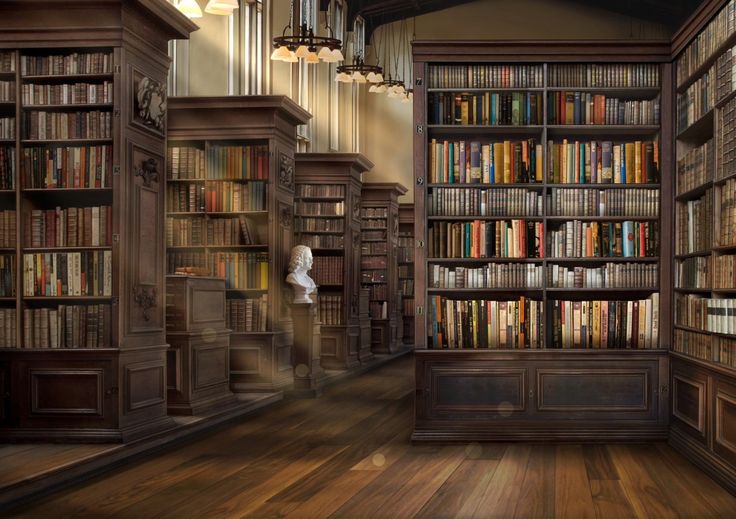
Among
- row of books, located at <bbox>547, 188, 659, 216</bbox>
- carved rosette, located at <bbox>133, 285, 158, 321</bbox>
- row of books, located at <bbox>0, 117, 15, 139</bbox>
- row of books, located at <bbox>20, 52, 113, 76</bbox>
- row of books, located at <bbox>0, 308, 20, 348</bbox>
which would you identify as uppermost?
row of books, located at <bbox>20, 52, 113, 76</bbox>

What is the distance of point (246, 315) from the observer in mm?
9727

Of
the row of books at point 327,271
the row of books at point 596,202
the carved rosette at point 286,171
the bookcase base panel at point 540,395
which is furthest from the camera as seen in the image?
the row of books at point 327,271

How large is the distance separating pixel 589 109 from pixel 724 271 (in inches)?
76.3

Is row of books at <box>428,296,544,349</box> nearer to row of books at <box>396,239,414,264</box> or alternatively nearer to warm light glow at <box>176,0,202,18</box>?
warm light glow at <box>176,0,202,18</box>

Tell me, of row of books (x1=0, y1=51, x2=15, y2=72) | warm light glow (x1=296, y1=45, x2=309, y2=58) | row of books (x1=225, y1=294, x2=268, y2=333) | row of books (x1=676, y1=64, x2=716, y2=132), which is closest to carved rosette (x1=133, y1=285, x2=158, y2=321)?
row of books (x1=0, y1=51, x2=15, y2=72)

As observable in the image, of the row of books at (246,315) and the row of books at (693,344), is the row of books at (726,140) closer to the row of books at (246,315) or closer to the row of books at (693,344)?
the row of books at (693,344)

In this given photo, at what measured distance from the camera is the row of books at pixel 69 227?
6543 mm

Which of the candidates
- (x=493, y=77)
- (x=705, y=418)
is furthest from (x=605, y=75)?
(x=705, y=418)

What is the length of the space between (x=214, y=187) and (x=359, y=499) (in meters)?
5.12

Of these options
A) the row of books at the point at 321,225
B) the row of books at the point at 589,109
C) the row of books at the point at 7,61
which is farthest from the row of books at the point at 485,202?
the row of books at the point at 321,225

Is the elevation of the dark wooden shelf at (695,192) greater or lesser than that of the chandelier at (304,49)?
lesser

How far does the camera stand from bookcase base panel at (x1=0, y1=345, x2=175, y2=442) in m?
6.38

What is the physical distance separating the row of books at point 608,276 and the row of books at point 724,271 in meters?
1.20

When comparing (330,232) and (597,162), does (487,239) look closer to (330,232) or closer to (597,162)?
(597,162)
